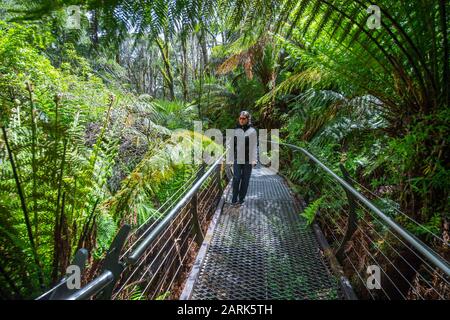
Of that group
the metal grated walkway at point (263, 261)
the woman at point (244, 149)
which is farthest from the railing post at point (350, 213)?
the woman at point (244, 149)

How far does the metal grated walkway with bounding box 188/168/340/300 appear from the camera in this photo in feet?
7.61

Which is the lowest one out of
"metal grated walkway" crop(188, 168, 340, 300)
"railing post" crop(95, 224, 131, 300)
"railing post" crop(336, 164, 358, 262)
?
"metal grated walkway" crop(188, 168, 340, 300)

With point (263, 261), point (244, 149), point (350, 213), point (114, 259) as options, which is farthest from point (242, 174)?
point (114, 259)

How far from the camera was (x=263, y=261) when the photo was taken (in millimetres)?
2756

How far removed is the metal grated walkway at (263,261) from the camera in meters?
2.32

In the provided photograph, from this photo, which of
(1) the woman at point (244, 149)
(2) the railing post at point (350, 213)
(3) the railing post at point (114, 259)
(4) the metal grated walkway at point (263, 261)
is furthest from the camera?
(1) the woman at point (244, 149)

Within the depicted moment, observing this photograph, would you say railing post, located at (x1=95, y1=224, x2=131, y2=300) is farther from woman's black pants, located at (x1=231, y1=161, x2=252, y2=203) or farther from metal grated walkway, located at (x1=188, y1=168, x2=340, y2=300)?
woman's black pants, located at (x1=231, y1=161, x2=252, y2=203)

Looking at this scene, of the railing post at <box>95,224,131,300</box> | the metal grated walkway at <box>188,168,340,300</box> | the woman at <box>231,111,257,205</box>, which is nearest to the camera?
the railing post at <box>95,224,131,300</box>

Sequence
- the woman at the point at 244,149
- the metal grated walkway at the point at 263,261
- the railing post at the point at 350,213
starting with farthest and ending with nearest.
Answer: the woman at the point at 244,149 → the railing post at the point at 350,213 → the metal grated walkway at the point at 263,261

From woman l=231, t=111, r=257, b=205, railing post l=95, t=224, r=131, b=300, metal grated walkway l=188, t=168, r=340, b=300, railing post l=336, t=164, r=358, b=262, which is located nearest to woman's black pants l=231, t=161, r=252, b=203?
woman l=231, t=111, r=257, b=205

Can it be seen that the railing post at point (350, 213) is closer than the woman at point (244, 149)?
Yes

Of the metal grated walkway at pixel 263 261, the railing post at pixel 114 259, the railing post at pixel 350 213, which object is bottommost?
the metal grated walkway at pixel 263 261

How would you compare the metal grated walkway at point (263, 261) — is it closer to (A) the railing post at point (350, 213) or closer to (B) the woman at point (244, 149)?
(A) the railing post at point (350, 213)
